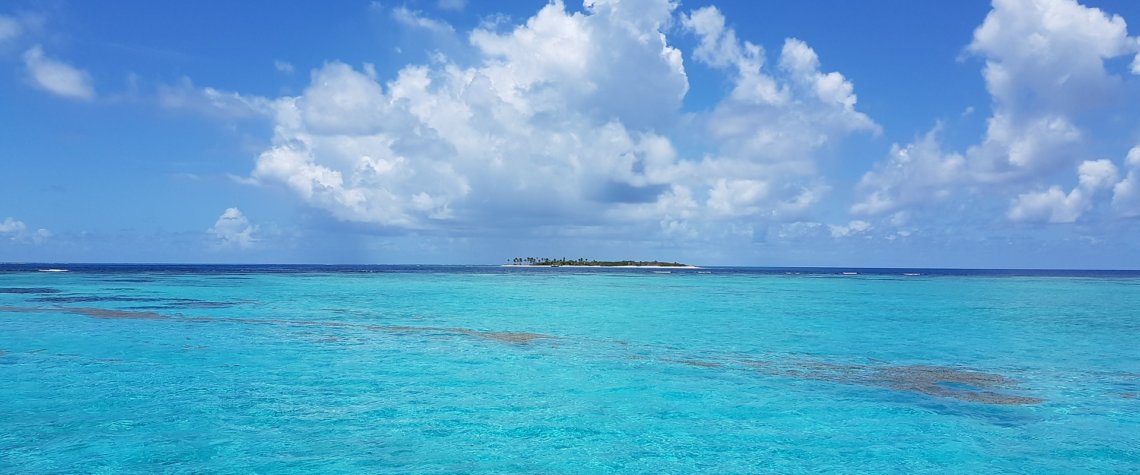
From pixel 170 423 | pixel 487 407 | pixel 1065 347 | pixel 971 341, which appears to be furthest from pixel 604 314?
pixel 170 423

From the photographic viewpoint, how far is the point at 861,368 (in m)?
20.0

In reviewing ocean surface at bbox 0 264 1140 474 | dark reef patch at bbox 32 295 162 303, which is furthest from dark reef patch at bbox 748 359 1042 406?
dark reef patch at bbox 32 295 162 303

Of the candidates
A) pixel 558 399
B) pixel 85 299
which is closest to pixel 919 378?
pixel 558 399

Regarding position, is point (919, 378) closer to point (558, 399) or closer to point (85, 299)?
point (558, 399)

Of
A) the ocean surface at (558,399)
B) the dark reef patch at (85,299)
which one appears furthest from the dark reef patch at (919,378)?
the dark reef patch at (85,299)

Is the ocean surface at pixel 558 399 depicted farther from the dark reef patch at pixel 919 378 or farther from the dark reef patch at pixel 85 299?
the dark reef patch at pixel 85 299

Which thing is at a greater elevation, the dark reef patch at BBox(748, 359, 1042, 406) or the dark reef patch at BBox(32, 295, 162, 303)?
the dark reef patch at BBox(32, 295, 162, 303)

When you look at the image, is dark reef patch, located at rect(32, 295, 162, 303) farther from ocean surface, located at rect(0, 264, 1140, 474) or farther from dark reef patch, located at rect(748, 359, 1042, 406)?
dark reef patch, located at rect(748, 359, 1042, 406)

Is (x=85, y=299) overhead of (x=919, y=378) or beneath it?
overhead

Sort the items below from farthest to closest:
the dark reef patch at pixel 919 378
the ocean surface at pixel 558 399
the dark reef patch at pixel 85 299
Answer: the dark reef patch at pixel 85 299, the dark reef patch at pixel 919 378, the ocean surface at pixel 558 399

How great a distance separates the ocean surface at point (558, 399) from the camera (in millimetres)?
11234

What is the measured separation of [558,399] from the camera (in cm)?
1548

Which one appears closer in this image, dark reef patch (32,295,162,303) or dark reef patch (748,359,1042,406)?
dark reef patch (748,359,1042,406)

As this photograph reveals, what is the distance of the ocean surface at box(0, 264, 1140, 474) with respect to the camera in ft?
36.9
